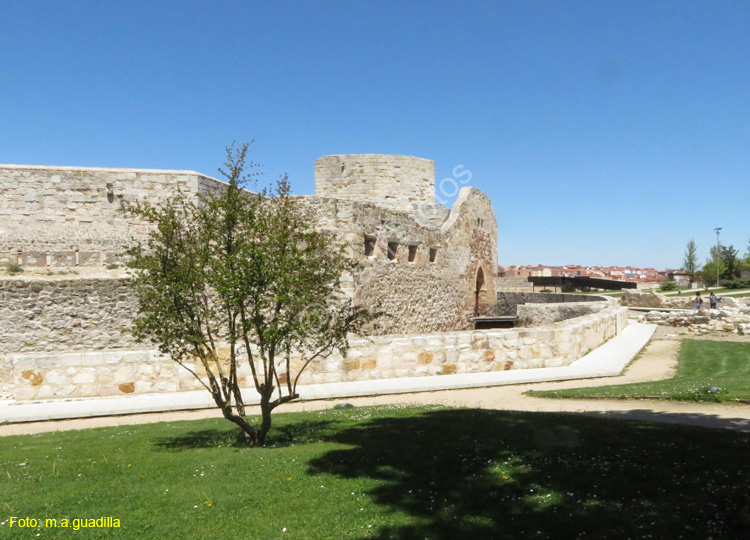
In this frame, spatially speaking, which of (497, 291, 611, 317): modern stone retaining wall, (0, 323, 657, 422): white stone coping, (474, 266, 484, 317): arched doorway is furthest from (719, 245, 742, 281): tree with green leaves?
(0, 323, 657, 422): white stone coping

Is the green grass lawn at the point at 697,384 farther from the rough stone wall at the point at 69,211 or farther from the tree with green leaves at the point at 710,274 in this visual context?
the tree with green leaves at the point at 710,274

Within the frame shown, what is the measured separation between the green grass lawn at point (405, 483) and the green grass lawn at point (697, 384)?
2.39 meters

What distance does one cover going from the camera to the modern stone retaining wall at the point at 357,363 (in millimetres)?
9469

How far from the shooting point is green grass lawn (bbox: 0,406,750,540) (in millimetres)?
3955

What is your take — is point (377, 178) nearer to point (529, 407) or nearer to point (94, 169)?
point (94, 169)

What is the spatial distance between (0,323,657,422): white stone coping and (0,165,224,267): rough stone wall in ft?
15.1

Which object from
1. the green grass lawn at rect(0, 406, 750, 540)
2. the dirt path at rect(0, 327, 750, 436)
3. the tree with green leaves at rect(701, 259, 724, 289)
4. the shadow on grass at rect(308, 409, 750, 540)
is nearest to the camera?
the shadow on grass at rect(308, 409, 750, 540)

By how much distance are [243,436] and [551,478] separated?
3816mm

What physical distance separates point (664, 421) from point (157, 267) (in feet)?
20.2

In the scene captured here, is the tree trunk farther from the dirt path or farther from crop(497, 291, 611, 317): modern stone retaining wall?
crop(497, 291, 611, 317): modern stone retaining wall

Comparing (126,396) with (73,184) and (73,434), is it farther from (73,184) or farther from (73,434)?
(73,184)

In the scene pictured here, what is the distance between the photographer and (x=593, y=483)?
14.8 ft

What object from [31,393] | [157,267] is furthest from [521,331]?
[31,393]

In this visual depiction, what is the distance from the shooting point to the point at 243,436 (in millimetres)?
7031
